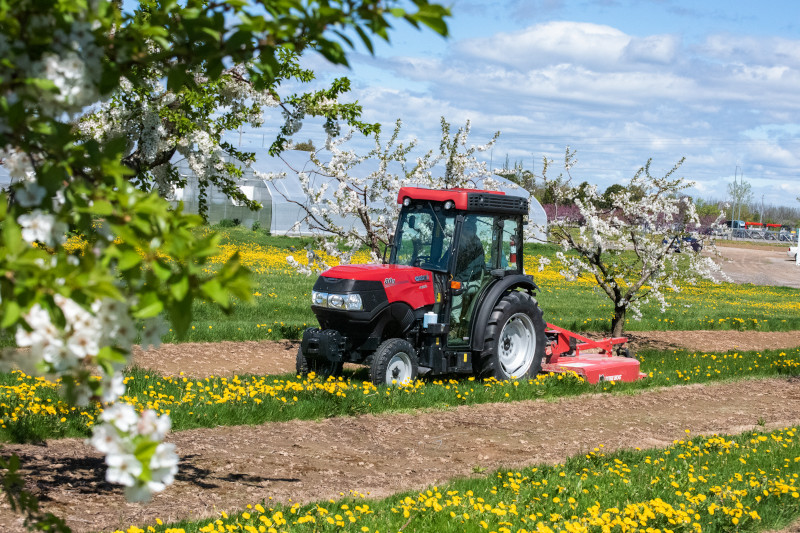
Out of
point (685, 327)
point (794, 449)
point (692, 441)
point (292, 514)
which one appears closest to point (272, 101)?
point (292, 514)

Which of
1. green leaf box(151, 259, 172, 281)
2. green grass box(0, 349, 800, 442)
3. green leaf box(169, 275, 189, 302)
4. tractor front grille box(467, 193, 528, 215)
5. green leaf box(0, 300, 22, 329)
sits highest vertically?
tractor front grille box(467, 193, 528, 215)

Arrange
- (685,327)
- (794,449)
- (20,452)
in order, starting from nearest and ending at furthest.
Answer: (20,452) < (794,449) < (685,327)

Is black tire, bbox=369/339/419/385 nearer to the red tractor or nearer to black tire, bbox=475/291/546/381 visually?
the red tractor

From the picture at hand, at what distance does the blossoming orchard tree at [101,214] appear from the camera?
180 centimetres

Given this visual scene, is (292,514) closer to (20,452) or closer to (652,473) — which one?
(20,452)

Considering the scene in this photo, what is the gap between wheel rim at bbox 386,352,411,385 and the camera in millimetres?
8953

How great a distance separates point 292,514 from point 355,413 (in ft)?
9.38

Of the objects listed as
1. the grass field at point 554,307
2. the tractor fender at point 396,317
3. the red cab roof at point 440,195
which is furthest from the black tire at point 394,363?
the grass field at point 554,307

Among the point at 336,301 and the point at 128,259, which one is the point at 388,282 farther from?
the point at 128,259

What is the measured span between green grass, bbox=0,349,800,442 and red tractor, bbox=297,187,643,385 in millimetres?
307

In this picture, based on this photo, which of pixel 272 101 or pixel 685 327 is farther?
pixel 685 327

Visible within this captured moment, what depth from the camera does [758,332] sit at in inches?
680

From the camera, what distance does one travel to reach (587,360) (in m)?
10.9

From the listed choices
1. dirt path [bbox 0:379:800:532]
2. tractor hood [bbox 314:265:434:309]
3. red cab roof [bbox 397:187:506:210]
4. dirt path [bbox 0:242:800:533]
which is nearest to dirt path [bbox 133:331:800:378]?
dirt path [bbox 0:242:800:533]
